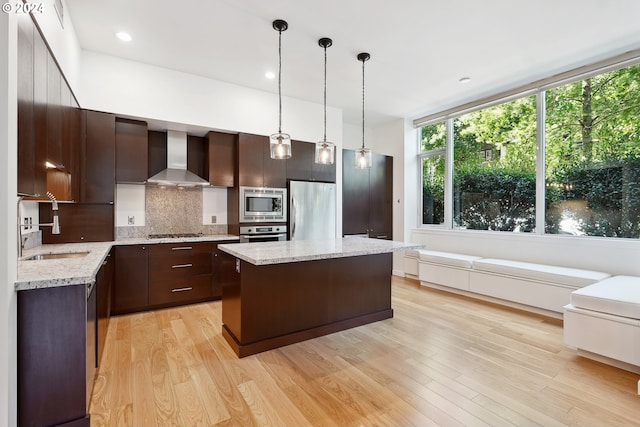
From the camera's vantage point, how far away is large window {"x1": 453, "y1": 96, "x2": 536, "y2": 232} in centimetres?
424

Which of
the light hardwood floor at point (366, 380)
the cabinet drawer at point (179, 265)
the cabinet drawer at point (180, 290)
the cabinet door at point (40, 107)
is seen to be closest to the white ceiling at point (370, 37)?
the cabinet door at point (40, 107)

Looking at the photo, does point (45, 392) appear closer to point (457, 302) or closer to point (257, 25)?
point (257, 25)

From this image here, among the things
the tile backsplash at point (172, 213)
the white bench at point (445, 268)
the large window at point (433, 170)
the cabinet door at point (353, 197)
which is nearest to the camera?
the tile backsplash at point (172, 213)

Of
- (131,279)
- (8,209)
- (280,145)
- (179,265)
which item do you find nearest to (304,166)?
(280,145)

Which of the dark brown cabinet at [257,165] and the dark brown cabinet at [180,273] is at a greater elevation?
the dark brown cabinet at [257,165]

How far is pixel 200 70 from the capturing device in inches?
149

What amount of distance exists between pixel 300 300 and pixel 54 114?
8.04 feet

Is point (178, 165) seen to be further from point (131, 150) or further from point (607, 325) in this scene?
point (607, 325)

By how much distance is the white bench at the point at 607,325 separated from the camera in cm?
231

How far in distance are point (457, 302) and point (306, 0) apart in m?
3.97

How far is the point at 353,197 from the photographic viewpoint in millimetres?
5383

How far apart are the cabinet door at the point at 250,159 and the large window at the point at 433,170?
3123 mm

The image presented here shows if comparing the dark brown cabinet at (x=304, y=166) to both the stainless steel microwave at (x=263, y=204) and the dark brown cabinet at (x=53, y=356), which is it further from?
the dark brown cabinet at (x=53, y=356)

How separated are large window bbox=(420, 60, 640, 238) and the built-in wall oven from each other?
298cm
